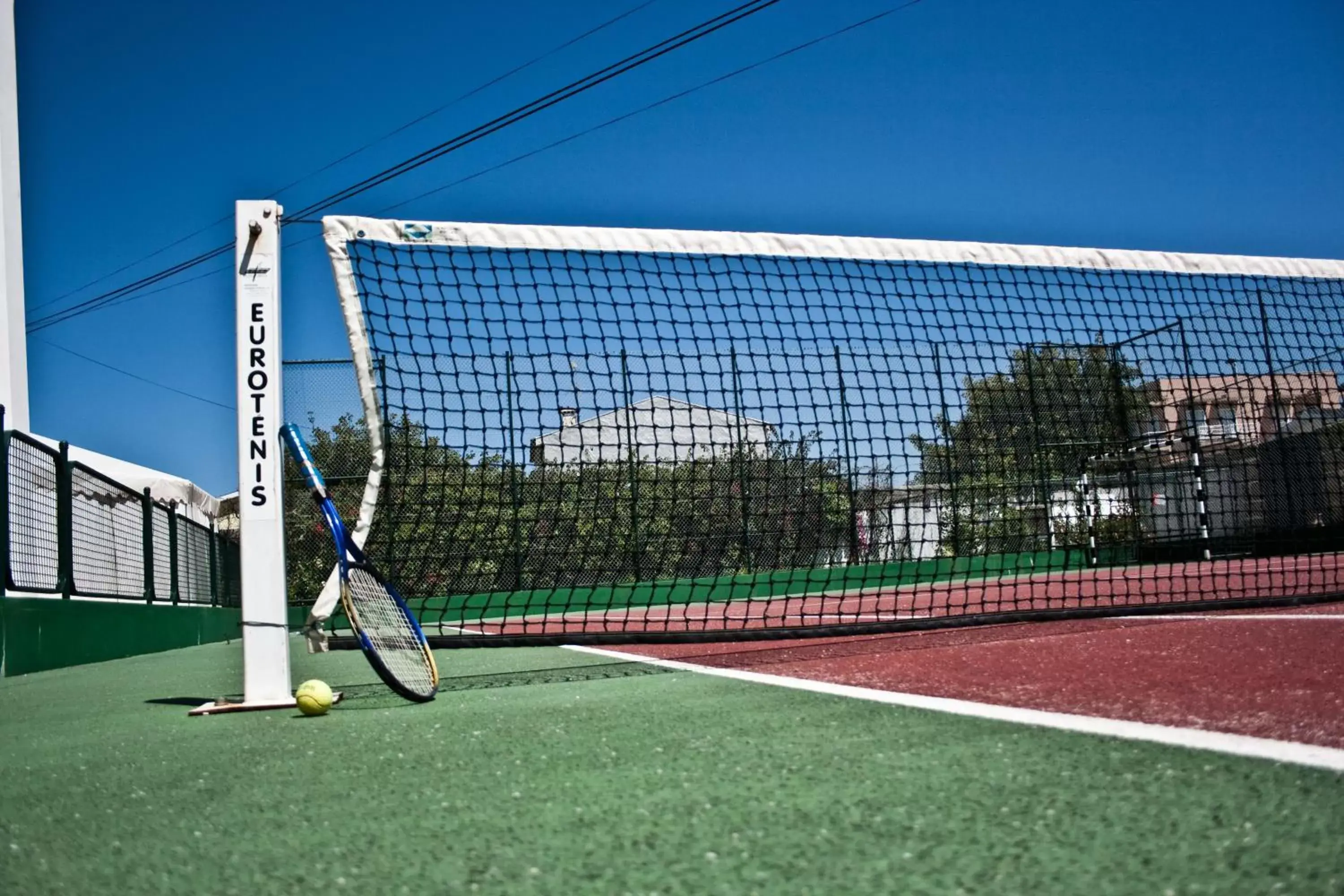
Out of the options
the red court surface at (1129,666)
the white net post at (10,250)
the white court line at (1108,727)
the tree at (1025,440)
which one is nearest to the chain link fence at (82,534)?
the white net post at (10,250)

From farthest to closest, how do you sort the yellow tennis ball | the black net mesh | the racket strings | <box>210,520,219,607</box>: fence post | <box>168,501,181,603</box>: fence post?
1. <box>210,520,219,607</box>: fence post
2. <box>168,501,181,603</box>: fence post
3. the black net mesh
4. the racket strings
5. the yellow tennis ball

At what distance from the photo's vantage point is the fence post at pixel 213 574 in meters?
14.0

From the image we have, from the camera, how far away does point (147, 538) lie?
1016cm

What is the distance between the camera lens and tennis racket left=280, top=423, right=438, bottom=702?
3.74 metres

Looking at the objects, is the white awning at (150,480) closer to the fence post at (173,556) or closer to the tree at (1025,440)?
the fence post at (173,556)

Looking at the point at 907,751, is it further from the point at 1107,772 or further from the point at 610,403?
the point at 610,403

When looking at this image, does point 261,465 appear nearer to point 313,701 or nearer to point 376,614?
point 376,614

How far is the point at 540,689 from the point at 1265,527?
15.5 meters

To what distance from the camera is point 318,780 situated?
2342 millimetres

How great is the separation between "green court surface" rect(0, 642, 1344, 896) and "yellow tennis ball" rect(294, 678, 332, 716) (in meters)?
0.54

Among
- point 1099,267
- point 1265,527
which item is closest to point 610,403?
point 1099,267

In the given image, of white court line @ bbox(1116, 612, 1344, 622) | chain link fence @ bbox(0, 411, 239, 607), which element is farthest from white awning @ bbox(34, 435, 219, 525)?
white court line @ bbox(1116, 612, 1344, 622)

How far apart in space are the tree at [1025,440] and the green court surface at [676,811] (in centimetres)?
404

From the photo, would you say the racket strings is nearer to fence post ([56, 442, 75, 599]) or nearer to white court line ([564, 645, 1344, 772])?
white court line ([564, 645, 1344, 772])
